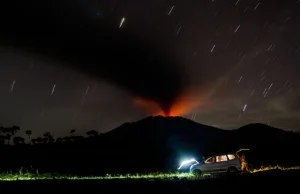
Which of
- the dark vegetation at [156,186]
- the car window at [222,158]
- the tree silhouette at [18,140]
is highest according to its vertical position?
the tree silhouette at [18,140]

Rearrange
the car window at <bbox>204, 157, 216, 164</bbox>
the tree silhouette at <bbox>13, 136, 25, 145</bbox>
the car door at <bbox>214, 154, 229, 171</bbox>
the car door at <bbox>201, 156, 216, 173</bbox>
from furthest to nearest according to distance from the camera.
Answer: the tree silhouette at <bbox>13, 136, 25, 145</bbox>, the car window at <bbox>204, 157, 216, 164</bbox>, the car door at <bbox>201, 156, 216, 173</bbox>, the car door at <bbox>214, 154, 229, 171</bbox>

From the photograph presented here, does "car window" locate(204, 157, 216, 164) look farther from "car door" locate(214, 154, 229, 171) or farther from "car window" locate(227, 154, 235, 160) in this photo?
"car window" locate(227, 154, 235, 160)

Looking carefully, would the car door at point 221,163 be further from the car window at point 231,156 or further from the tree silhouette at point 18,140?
the tree silhouette at point 18,140

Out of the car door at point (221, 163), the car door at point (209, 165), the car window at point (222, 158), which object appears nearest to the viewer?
the car door at point (221, 163)

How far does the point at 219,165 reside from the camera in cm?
2877

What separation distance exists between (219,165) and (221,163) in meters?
0.23

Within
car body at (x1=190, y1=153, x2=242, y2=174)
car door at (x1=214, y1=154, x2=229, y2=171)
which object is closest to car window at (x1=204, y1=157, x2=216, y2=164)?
car body at (x1=190, y1=153, x2=242, y2=174)

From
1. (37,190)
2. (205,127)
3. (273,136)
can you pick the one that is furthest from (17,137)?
(37,190)

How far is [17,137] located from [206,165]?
13120 centimetres

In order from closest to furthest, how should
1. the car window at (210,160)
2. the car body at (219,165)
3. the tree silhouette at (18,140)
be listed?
the car body at (219,165)
the car window at (210,160)
the tree silhouette at (18,140)

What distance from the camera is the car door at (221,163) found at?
2847cm

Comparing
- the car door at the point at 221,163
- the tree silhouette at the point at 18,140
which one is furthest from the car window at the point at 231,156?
the tree silhouette at the point at 18,140

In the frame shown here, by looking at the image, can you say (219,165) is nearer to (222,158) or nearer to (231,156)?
(222,158)

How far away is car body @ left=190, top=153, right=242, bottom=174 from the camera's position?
1109 inches
